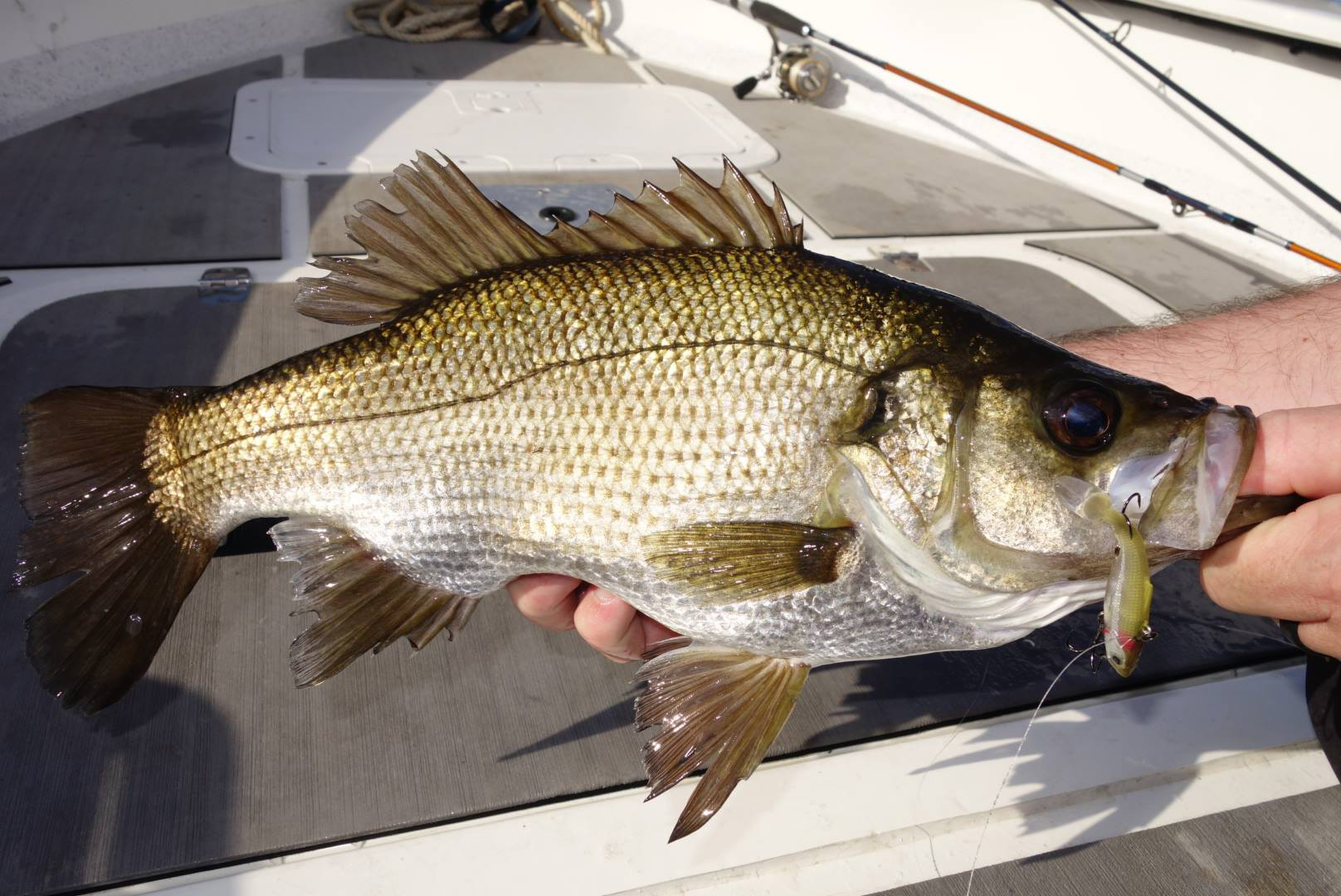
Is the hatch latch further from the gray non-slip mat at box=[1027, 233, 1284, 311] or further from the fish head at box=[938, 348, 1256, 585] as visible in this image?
the gray non-slip mat at box=[1027, 233, 1284, 311]

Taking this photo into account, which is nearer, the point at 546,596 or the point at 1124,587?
the point at 1124,587

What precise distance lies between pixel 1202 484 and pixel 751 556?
75 centimetres

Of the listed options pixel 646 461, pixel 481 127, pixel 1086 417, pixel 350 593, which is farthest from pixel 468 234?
pixel 481 127

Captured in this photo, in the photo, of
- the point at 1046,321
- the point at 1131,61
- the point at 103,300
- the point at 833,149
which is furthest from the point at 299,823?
the point at 1131,61

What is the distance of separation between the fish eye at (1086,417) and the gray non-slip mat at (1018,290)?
2.40 m

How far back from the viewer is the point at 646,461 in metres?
1.63

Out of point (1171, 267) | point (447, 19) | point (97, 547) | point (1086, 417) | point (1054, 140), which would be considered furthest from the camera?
point (447, 19)

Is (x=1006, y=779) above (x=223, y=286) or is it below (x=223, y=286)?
above

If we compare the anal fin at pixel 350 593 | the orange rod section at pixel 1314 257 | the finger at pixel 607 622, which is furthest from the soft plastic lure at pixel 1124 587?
the orange rod section at pixel 1314 257

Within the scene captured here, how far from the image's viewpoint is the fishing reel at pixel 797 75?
6215mm

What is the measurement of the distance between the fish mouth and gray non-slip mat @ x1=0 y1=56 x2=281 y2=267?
341cm

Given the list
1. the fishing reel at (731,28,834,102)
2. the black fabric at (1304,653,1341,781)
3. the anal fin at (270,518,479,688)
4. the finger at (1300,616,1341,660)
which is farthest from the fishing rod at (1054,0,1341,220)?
the anal fin at (270,518,479,688)

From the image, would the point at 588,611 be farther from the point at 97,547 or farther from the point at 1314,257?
the point at 1314,257

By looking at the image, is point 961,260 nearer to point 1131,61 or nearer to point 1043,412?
point 1131,61
